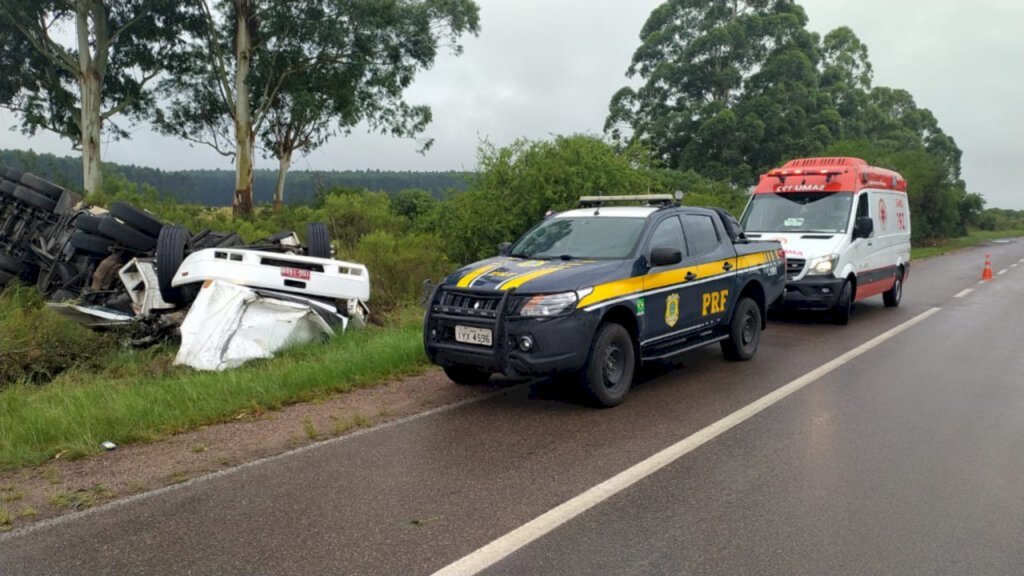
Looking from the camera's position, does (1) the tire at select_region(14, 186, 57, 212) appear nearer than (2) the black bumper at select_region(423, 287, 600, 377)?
No

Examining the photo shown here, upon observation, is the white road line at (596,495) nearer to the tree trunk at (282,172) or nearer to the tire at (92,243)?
the tire at (92,243)

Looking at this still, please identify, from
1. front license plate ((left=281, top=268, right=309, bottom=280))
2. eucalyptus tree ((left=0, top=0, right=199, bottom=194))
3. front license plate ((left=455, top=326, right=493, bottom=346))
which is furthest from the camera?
eucalyptus tree ((left=0, top=0, right=199, bottom=194))

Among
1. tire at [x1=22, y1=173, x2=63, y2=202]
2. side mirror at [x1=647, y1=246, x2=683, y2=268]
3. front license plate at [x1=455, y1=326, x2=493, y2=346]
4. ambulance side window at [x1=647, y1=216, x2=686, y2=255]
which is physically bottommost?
front license plate at [x1=455, y1=326, x2=493, y2=346]

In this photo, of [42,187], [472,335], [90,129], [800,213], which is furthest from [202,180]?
[472,335]

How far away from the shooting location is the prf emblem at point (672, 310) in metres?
7.55

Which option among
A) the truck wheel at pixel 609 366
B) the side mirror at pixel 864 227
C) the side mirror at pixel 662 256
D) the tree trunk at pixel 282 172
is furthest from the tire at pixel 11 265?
the tree trunk at pixel 282 172

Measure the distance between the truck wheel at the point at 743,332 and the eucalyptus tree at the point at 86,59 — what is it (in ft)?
81.3

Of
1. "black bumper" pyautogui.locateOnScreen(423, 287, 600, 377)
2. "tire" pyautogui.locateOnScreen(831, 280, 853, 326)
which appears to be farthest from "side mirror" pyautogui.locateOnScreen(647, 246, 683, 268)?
"tire" pyautogui.locateOnScreen(831, 280, 853, 326)

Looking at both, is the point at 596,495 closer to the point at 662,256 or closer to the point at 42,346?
the point at 662,256

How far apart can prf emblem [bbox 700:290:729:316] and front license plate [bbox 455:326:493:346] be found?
2.69 meters

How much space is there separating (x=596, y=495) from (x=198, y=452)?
294 centimetres

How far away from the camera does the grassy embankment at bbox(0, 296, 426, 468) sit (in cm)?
597

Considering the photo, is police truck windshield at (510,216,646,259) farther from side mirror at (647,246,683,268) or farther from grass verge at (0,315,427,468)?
grass verge at (0,315,427,468)

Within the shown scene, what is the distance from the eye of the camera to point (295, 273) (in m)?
9.44
